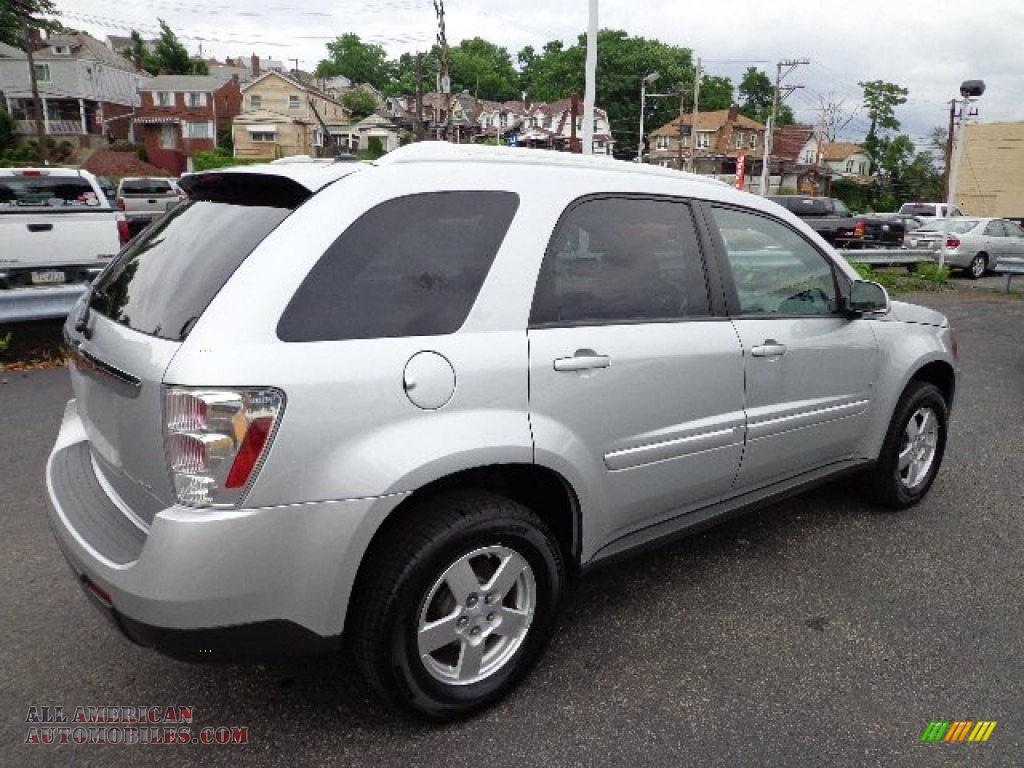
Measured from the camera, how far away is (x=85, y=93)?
60.3 meters

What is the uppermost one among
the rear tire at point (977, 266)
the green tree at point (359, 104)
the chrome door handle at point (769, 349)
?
the green tree at point (359, 104)

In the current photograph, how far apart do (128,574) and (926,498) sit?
4228 millimetres

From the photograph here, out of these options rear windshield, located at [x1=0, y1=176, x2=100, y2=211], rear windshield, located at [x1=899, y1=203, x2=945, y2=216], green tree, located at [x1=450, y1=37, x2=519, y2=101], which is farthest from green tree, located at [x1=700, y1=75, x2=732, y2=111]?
rear windshield, located at [x1=0, y1=176, x2=100, y2=211]

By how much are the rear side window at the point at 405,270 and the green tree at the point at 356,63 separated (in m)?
130

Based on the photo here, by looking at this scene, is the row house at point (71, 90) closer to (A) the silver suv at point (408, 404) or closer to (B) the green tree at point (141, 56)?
(B) the green tree at point (141, 56)

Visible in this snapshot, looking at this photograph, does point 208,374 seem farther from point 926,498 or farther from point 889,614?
point 926,498

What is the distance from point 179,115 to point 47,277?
207ft

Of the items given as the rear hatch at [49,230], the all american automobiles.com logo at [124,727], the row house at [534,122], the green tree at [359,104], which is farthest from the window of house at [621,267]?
the green tree at [359,104]

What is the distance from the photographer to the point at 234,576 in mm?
1987

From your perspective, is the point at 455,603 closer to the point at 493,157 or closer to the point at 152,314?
the point at 152,314

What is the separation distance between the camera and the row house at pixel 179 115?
206 feet

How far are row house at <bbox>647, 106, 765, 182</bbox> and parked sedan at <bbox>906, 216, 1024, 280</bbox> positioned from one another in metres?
60.9

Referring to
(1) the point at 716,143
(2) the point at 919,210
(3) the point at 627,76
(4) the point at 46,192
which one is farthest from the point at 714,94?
(4) the point at 46,192

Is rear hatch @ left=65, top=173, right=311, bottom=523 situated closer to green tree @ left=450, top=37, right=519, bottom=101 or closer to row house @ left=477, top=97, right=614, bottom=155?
row house @ left=477, top=97, right=614, bottom=155
